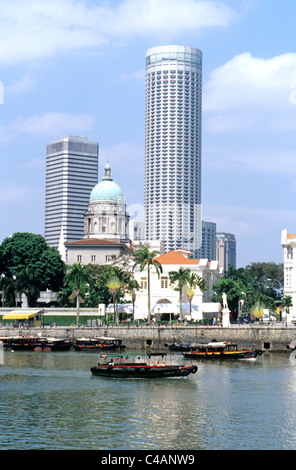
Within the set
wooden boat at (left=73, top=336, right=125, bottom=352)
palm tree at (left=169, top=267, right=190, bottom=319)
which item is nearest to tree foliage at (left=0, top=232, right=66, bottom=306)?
palm tree at (left=169, top=267, right=190, bottom=319)

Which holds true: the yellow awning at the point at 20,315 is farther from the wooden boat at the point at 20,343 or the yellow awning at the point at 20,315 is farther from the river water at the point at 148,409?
the river water at the point at 148,409

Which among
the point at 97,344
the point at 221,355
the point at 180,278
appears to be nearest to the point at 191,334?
the point at 97,344

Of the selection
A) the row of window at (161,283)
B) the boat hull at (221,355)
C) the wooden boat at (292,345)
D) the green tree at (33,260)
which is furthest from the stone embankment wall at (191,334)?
the green tree at (33,260)

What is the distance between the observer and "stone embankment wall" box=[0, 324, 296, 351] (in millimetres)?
123438

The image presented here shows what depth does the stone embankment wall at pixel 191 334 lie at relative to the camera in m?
123

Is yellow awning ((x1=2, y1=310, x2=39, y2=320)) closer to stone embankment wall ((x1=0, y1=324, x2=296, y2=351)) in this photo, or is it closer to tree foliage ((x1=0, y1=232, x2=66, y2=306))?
stone embankment wall ((x1=0, y1=324, x2=296, y2=351))

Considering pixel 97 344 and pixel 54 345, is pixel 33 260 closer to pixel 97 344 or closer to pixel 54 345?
pixel 54 345

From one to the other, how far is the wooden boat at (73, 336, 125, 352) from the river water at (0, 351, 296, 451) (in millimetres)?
23064

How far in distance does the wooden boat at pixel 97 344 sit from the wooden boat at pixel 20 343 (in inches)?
243

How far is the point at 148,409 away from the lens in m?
66.7

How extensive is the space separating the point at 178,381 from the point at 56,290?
84.2m

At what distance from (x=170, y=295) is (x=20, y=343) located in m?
41.3
